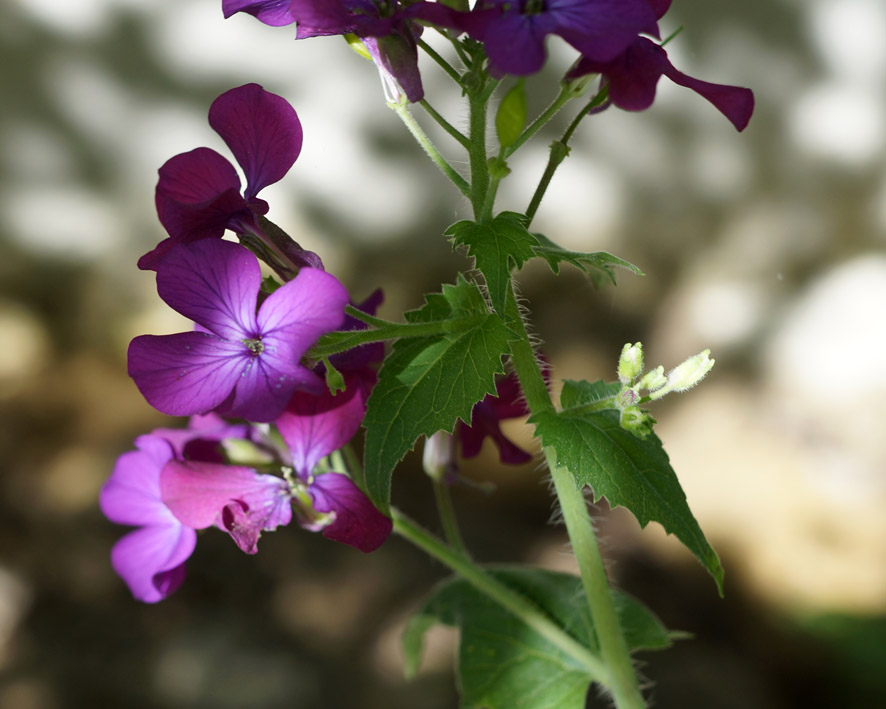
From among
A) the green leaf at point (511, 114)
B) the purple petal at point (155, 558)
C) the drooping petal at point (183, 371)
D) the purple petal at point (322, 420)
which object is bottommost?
the purple petal at point (155, 558)

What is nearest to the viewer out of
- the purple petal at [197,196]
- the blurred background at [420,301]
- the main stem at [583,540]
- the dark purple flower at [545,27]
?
the dark purple flower at [545,27]

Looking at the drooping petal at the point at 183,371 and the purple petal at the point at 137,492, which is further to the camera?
the purple petal at the point at 137,492

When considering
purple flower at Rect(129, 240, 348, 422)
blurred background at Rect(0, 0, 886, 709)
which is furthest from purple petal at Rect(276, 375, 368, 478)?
blurred background at Rect(0, 0, 886, 709)

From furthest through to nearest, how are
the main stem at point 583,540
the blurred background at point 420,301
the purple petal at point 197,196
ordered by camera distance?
1. the blurred background at point 420,301
2. the main stem at point 583,540
3. the purple petal at point 197,196

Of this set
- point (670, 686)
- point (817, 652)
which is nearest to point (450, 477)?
point (670, 686)

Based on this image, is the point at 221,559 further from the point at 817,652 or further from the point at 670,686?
the point at 817,652

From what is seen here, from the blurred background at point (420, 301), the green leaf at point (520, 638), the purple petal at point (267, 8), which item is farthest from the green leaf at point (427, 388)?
the blurred background at point (420, 301)

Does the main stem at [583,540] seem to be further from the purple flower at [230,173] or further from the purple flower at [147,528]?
the purple flower at [147,528]
